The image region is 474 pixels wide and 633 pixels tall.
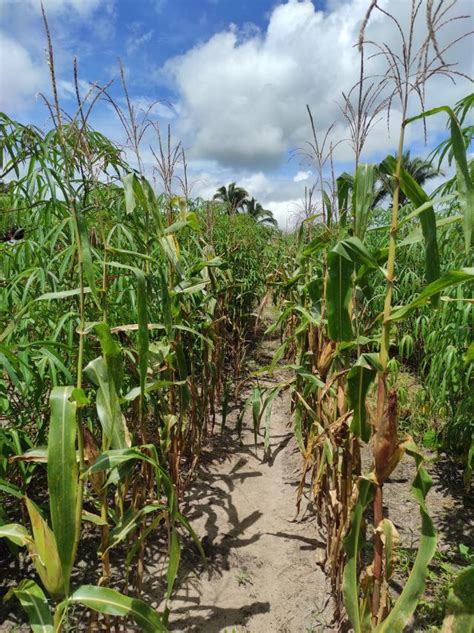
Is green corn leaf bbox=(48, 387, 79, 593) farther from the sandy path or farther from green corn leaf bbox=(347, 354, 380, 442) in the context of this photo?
the sandy path

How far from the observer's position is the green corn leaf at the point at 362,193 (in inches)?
44.8

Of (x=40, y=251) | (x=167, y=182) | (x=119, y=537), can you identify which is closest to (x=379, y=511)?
(x=119, y=537)

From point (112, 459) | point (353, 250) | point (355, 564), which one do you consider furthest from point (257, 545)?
point (353, 250)

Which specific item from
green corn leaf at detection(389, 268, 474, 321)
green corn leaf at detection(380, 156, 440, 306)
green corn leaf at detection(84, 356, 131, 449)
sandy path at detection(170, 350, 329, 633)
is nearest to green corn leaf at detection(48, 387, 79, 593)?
green corn leaf at detection(84, 356, 131, 449)

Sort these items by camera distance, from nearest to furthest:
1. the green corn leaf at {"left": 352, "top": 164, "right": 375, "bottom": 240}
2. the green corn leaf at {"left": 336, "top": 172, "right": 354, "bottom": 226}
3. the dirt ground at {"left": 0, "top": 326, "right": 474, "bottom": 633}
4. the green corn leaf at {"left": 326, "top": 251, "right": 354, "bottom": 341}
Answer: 1. the green corn leaf at {"left": 326, "top": 251, "right": 354, "bottom": 341}
2. the green corn leaf at {"left": 352, "top": 164, "right": 375, "bottom": 240}
3. the green corn leaf at {"left": 336, "top": 172, "right": 354, "bottom": 226}
4. the dirt ground at {"left": 0, "top": 326, "right": 474, "bottom": 633}

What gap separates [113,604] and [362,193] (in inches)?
46.6

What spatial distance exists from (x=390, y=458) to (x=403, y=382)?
2.79 m

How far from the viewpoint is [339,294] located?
1046 millimetres

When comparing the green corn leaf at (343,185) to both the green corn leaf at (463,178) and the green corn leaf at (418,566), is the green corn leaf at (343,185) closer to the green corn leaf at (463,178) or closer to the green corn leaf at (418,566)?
the green corn leaf at (463,178)

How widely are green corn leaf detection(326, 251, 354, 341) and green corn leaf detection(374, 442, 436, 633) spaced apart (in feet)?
1.04

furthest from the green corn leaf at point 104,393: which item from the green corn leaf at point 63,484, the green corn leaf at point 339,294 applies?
the green corn leaf at point 339,294

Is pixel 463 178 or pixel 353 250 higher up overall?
pixel 463 178

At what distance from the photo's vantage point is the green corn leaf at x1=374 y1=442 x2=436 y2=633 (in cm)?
93

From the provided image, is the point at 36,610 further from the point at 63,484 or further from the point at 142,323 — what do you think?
the point at 142,323
